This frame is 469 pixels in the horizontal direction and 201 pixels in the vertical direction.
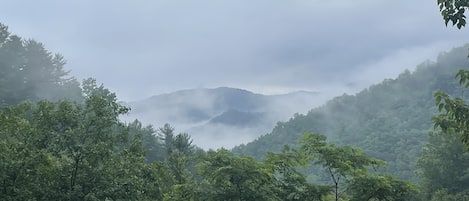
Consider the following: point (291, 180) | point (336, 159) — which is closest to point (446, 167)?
point (336, 159)

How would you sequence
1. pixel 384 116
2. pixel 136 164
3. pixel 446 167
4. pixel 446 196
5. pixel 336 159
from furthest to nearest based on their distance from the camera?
pixel 384 116, pixel 446 167, pixel 446 196, pixel 136 164, pixel 336 159

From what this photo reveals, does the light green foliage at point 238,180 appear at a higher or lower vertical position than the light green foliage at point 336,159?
lower

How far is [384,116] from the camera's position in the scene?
11769cm

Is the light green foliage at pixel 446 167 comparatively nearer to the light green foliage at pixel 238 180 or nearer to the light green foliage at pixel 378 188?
the light green foliage at pixel 378 188

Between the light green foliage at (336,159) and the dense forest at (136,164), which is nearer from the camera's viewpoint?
the dense forest at (136,164)

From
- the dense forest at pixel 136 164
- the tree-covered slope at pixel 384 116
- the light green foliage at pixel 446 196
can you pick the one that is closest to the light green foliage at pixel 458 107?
the dense forest at pixel 136 164

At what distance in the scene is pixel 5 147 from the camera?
1095 cm

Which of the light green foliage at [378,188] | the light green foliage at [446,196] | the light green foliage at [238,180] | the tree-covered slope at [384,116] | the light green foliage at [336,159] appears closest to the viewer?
the light green foliage at [238,180]

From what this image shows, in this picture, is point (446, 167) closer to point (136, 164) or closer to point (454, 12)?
point (136, 164)

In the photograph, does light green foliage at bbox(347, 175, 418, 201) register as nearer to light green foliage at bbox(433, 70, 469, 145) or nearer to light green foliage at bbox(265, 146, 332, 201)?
light green foliage at bbox(265, 146, 332, 201)

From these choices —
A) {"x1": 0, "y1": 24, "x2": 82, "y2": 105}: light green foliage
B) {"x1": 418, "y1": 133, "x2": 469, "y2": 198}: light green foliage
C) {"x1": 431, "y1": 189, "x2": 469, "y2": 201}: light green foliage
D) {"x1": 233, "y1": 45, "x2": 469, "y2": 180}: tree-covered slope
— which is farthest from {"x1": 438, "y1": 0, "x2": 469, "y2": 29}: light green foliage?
{"x1": 233, "y1": 45, "x2": 469, "y2": 180}: tree-covered slope

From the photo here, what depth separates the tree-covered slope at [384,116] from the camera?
3888 inches

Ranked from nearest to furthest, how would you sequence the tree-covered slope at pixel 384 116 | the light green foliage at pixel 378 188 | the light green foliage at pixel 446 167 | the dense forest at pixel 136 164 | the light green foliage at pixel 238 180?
the dense forest at pixel 136 164
the light green foliage at pixel 238 180
the light green foliage at pixel 378 188
the light green foliage at pixel 446 167
the tree-covered slope at pixel 384 116

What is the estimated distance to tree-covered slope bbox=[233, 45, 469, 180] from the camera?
9875 centimetres
